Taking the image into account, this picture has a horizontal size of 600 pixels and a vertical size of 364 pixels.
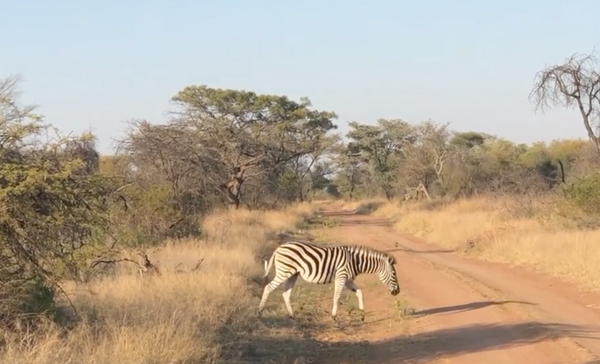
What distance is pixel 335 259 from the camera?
13672 millimetres

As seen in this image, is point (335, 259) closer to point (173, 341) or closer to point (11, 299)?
point (173, 341)

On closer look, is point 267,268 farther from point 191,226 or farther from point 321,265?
point 191,226

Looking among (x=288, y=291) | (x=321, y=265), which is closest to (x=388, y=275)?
(x=321, y=265)

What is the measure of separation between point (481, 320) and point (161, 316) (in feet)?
17.6

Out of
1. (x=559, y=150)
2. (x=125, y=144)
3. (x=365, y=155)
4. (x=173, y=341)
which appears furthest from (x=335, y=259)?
(x=365, y=155)

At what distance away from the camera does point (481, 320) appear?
12.4 meters

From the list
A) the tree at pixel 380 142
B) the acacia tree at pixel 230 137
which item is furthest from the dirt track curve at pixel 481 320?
the tree at pixel 380 142

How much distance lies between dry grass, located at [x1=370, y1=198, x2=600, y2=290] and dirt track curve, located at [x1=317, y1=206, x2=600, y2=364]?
58cm

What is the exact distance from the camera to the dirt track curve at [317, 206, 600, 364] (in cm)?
988

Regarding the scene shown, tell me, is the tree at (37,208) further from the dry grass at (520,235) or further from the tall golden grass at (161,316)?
the dry grass at (520,235)

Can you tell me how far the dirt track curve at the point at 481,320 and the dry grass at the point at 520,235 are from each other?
0.58 m

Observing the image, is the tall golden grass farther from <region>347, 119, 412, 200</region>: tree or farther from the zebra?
<region>347, 119, 412, 200</region>: tree

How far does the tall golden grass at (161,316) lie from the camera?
751cm

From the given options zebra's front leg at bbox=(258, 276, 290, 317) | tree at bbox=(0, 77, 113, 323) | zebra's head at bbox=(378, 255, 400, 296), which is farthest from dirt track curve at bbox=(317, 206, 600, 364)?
tree at bbox=(0, 77, 113, 323)
